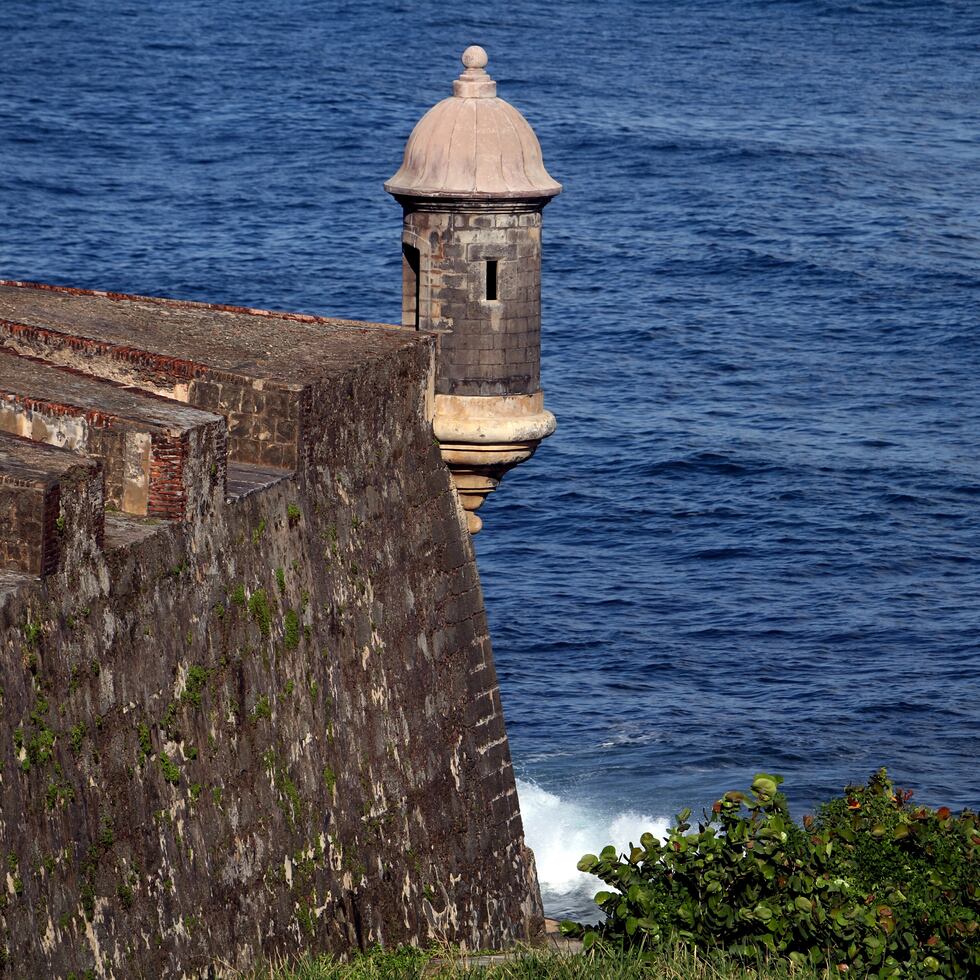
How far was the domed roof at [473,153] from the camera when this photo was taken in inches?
910

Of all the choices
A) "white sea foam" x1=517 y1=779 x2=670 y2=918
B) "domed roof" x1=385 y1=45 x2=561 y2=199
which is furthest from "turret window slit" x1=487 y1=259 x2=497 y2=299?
"white sea foam" x1=517 y1=779 x2=670 y2=918

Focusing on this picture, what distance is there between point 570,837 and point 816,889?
1947cm

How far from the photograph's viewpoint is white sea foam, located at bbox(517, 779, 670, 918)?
121 feet

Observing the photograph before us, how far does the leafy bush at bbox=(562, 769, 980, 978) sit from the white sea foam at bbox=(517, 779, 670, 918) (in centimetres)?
1725

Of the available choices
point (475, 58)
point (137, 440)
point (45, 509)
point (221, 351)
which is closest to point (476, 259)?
point (475, 58)

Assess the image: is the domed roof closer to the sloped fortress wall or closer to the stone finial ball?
the stone finial ball

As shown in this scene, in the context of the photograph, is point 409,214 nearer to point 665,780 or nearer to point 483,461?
point 483,461

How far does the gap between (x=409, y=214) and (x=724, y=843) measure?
8.69m

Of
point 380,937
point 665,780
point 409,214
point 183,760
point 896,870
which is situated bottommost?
point 665,780

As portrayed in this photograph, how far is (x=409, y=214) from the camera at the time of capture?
23.6m

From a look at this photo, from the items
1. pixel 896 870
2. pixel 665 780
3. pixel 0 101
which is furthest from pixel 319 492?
pixel 0 101

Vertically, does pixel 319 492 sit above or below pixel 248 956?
above

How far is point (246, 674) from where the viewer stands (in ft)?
62.4

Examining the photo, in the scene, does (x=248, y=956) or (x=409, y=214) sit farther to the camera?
(x=409, y=214)
